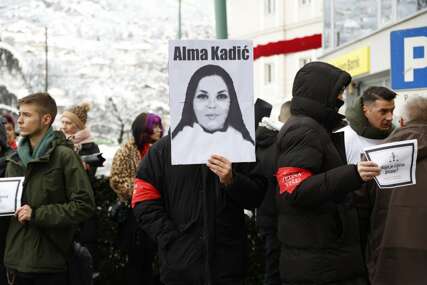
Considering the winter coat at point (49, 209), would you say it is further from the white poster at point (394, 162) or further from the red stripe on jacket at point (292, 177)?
the white poster at point (394, 162)

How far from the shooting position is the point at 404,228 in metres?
3.86

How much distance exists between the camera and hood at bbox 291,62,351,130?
374cm

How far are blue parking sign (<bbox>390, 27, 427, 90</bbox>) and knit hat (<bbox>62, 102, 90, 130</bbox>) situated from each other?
2940 mm

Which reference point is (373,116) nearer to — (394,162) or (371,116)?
(371,116)

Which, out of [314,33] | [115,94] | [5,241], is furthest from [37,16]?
[5,241]

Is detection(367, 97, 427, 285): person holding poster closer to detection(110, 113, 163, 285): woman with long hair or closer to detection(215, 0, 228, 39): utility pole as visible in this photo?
detection(110, 113, 163, 285): woman with long hair

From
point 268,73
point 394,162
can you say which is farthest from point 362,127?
point 268,73

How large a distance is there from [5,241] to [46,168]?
28.4 inches

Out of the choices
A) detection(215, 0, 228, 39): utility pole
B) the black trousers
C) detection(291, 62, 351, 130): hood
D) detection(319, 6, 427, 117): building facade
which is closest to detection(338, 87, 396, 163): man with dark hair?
detection(319, 6, 427, 117): building facade

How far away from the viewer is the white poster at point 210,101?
3742mm

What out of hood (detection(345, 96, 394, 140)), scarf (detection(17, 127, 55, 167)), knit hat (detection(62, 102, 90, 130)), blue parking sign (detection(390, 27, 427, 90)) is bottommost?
scarf (detection(17, 127, 55, 167))

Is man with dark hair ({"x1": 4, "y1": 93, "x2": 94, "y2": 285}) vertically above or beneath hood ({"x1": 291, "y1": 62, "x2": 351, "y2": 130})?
beneath

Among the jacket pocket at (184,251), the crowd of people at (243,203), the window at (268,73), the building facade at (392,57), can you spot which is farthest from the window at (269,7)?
the jacket pocket at (184,251)

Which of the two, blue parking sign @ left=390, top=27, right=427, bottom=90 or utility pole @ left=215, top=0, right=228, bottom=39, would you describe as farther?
utility pole @ left=215, top=0, right=228, bottom=39
